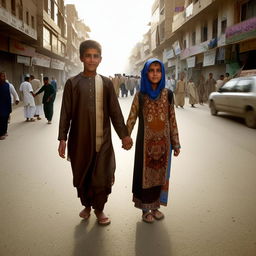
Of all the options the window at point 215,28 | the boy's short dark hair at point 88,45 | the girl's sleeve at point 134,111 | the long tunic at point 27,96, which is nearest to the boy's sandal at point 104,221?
the girl's sleeve at point 134,111

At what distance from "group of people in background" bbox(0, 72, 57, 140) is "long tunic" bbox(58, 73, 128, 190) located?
16.4ft

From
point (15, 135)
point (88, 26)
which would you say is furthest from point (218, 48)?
point (88, 26)

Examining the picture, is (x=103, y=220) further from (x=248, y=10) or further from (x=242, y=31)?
(x=248, y=10)

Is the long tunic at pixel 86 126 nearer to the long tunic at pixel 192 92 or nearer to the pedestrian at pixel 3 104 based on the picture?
the pedestrian at pixel 3 104

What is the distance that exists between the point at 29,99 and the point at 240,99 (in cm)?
Answer: 705

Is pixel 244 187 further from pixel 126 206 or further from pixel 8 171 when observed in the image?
pixel 8 171

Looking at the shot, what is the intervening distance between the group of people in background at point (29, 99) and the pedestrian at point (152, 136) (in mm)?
5245

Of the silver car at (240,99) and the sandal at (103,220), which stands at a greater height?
the silver car at (240,99)

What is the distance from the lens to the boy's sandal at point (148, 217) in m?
2.85

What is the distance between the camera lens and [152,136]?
2734mm

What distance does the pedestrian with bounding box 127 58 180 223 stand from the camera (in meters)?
2.70

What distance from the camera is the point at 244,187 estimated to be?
3.77 meters

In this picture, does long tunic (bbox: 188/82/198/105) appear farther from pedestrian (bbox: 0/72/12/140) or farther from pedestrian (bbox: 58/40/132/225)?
pedestrian (bbox: 58/40/132/225)

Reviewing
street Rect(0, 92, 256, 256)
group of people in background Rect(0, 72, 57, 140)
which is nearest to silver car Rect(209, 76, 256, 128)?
street Rect(0, 92, 256, 256)
